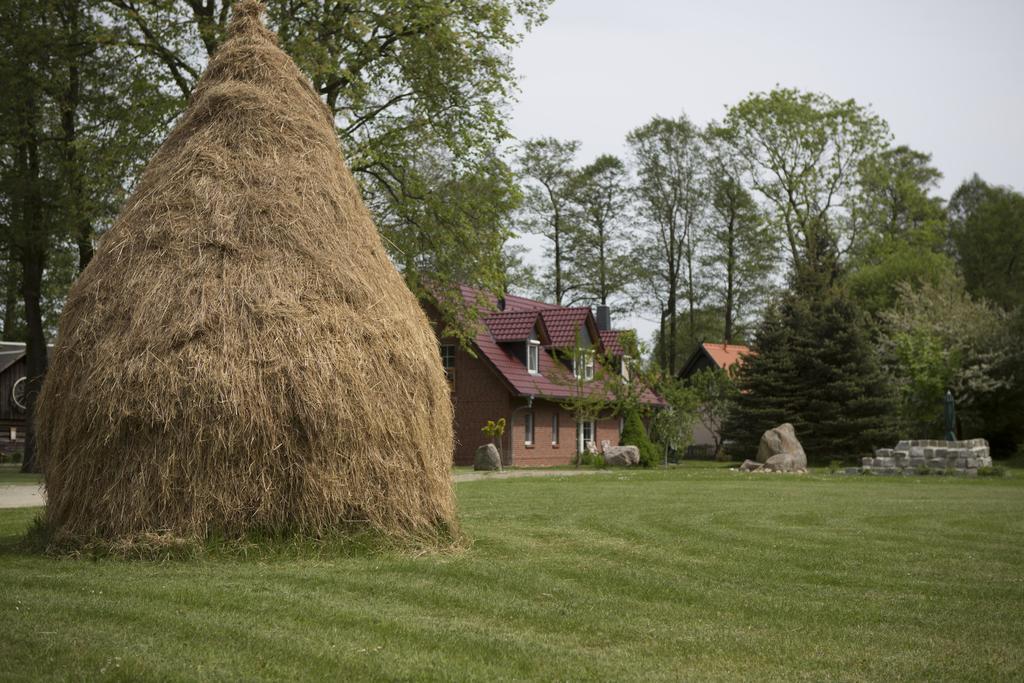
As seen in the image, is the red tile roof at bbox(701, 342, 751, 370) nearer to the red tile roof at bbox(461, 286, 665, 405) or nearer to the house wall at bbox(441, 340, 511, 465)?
the red tile roof at bbox(461, 286, 665, 405)

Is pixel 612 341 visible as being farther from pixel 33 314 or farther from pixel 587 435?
pixel 33 314

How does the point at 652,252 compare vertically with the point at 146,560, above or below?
above

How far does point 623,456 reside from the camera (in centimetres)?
3597

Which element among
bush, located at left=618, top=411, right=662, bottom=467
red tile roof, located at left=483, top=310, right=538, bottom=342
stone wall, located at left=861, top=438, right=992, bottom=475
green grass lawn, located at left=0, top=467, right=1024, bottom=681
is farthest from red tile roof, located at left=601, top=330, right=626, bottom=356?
green grass lawn, located at left=0, top=467, right=1024, bottom=681

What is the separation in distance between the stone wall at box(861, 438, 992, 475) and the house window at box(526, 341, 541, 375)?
14816mm

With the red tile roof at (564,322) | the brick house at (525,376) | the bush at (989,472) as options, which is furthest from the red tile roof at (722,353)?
the bush at (989,472)

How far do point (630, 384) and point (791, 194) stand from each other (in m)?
19.1

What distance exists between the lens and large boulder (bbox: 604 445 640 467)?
35.8 metres

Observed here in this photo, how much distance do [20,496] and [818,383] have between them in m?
28.4

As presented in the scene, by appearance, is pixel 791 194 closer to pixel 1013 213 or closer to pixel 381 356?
pixel 1013 213

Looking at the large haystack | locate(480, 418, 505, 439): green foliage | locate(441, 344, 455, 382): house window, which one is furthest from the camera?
locate(441, 344, 455, 382): house window

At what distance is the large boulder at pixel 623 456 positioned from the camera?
35844mm

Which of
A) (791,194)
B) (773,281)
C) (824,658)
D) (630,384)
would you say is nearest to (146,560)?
(824,658)

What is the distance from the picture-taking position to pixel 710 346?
180 feet
